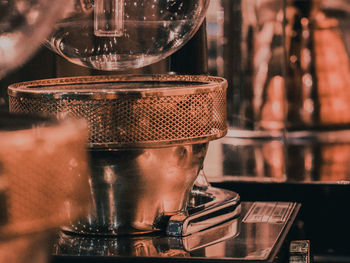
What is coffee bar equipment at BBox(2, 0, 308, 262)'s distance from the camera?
2.27 ft

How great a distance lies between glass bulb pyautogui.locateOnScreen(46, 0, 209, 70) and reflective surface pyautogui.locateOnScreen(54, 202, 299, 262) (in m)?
0.18

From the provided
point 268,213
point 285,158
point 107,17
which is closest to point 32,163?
point 107,17

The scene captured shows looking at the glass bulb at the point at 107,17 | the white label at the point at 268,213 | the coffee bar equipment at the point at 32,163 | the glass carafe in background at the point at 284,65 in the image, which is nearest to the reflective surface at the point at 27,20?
the coffee bar equipment at the point at 32,163

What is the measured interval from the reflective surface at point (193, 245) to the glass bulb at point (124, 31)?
0.58ft

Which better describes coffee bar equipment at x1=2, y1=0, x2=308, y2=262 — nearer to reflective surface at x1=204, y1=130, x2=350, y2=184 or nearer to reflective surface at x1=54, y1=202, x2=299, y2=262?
reflective surface at x1=54, y1=202, x2=299, y2=262

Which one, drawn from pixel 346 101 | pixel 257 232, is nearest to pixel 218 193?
pixel 257 232

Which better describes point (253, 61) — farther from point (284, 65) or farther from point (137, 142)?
point (137, 142)

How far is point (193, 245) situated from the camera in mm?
731

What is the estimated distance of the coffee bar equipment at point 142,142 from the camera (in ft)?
2.27

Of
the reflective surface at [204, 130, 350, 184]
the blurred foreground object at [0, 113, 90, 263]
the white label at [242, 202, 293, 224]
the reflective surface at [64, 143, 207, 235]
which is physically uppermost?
the blurred foreground object at [0, 113, 90, 263]

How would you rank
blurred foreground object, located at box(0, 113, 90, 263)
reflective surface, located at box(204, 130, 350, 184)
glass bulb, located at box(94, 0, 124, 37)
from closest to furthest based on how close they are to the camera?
1. blurred foreground object, located at box(0, 113, 90, 263)
2. glass bulb, located at box(94, 0, 124, 37)
3. reflective surface, located at box(204, 130, 350, 184)

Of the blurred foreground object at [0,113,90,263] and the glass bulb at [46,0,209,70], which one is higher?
the glass bulb at [46,0,209,70]

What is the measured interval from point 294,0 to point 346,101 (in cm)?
48

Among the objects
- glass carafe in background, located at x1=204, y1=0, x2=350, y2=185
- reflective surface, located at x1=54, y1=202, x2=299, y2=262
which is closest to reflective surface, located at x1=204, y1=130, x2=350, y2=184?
glass carafe in background, located at x1=204, y1=0, x2=350, y2=185
